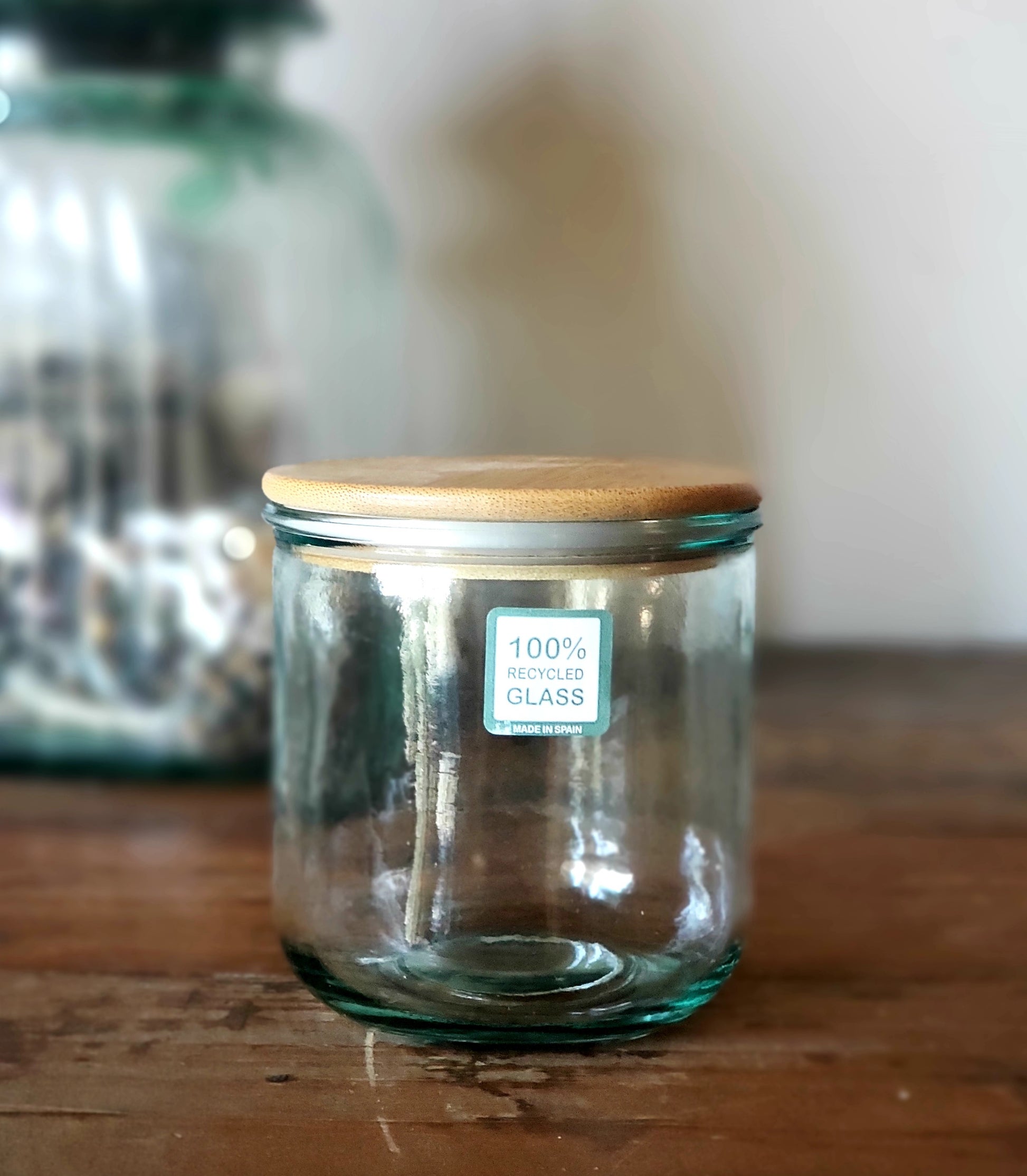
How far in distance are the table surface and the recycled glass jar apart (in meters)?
0.03

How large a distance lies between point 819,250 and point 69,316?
57cm

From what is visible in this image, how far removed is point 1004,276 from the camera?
38.3 inches

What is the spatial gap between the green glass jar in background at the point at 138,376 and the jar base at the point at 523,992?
31cm

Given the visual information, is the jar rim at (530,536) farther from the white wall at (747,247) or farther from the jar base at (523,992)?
the white wall at (747,247)

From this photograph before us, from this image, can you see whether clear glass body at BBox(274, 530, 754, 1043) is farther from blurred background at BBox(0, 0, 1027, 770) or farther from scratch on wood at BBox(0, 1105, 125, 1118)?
blurred background at BBox(0, 0, 1027, 770)

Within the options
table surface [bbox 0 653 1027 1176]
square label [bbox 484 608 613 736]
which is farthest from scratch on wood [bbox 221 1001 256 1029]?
square label [bbox 484 608 613 736]

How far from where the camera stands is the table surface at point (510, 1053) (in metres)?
0.41

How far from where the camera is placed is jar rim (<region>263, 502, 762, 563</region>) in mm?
417

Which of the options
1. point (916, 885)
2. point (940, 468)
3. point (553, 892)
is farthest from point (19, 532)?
point (940, 468)

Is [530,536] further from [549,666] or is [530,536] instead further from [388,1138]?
[388,1138]

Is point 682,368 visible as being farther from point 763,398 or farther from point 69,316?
point 69,316

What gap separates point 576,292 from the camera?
3.24 ft

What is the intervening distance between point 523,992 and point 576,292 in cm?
66

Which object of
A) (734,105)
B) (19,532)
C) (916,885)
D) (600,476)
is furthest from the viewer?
(734,105)
